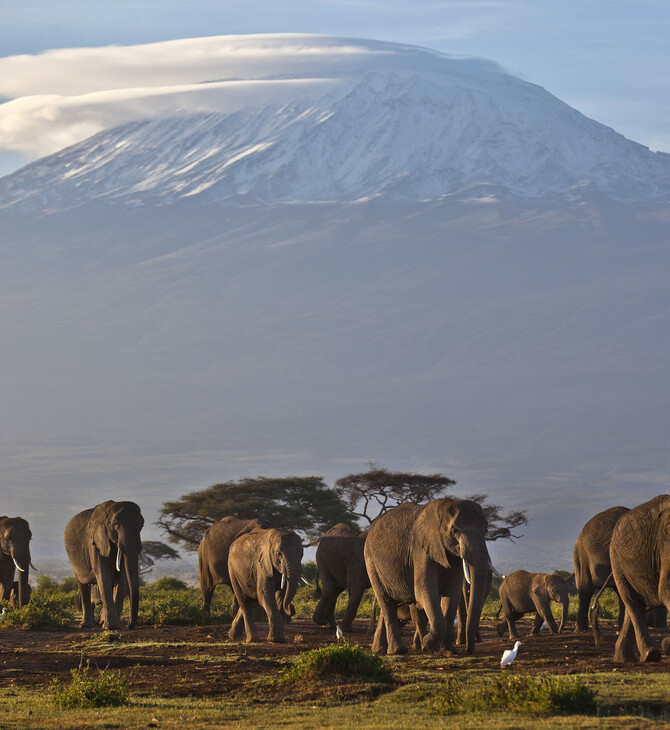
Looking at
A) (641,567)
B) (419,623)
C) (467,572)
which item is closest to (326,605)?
(419,623)

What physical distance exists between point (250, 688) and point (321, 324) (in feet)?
545

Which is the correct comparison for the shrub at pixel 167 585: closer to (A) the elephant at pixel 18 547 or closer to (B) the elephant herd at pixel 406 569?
(A) the elephant at pixel 18 547

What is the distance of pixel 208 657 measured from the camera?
1797cm

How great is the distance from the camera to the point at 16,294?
195m

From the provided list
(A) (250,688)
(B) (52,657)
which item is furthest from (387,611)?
(B) (52,657)

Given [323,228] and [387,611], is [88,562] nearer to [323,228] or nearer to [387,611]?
Answer: [387,611]

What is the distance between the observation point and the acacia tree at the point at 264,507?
49.7m

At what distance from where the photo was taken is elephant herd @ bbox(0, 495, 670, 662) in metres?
15.4

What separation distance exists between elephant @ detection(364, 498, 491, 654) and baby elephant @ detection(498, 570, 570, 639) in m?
4.57

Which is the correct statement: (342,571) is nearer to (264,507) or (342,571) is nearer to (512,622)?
(512,622)

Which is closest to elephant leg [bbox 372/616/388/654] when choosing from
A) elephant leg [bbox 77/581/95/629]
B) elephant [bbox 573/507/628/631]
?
elephant [bbox 573/507/628/631]

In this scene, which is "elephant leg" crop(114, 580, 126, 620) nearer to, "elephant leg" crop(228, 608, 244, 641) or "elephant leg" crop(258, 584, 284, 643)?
"elephant leg" crop(228, 608, 244, 641)

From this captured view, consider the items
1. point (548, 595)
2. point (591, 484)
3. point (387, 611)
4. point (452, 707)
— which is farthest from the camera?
point (591, 484)

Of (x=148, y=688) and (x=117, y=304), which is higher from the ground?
(x=117, y=304)
